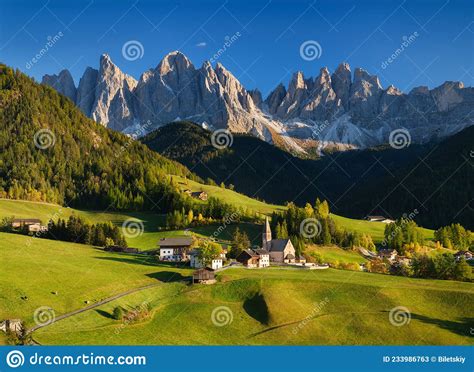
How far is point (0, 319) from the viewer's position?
73.1m

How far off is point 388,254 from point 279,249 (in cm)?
4599

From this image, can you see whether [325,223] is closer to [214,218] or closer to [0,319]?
[214,218]

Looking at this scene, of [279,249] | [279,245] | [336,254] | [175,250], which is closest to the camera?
[175,250]

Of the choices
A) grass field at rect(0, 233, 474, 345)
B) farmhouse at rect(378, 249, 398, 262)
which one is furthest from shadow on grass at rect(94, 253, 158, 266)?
farmhouse at rect(378, 249, 398, 262)

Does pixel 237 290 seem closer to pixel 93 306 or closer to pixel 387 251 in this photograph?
pixel 93 306

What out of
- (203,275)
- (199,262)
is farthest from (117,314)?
(199,262)

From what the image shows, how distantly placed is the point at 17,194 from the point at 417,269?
139117 millimetres

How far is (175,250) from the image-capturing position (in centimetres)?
13025

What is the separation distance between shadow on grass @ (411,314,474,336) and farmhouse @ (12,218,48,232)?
103381 mm

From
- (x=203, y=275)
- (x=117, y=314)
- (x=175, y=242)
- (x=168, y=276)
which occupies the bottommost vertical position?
(x=117, y=314)

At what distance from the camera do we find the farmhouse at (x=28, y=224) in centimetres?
14925

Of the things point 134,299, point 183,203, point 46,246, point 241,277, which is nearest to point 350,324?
point 241,277

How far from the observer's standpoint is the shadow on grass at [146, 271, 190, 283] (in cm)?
10325

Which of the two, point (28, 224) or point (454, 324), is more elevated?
point (28, 224)
